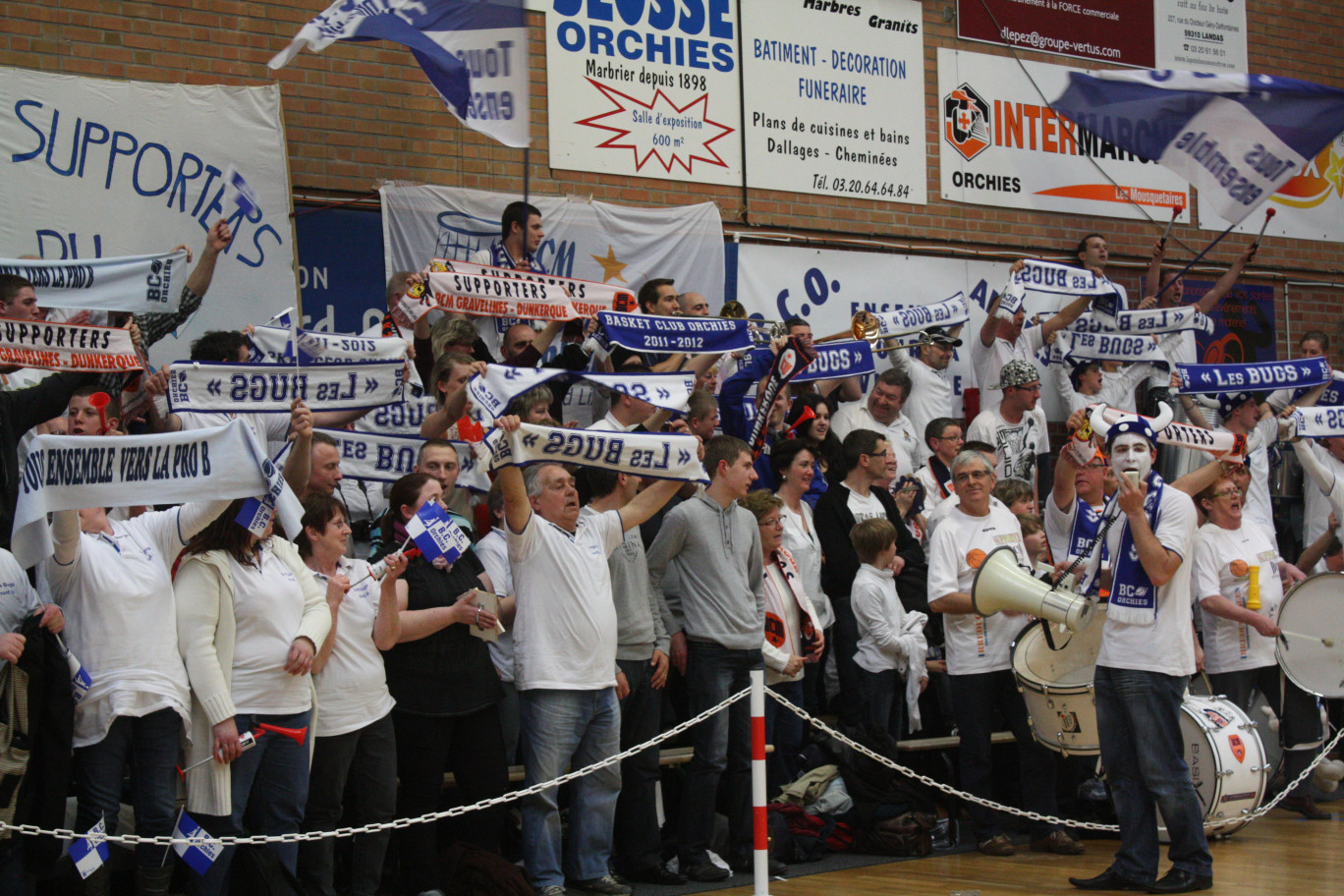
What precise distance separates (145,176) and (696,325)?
3.83m

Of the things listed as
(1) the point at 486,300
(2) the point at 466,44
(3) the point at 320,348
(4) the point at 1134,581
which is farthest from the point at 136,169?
(4) the point at 1134,581

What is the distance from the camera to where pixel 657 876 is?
7168mm

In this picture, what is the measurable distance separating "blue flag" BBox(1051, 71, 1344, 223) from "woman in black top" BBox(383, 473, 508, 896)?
26.8 feet

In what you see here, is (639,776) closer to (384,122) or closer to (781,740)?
(781,740)

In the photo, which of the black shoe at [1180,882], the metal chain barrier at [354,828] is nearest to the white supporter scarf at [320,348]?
the metal chain barrier at [354,828]

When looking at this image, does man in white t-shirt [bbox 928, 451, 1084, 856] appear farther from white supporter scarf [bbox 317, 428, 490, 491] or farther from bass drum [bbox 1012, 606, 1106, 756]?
white supporter scarf [bbox 317, 428, 490, 491]

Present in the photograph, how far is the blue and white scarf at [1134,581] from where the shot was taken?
22.8ft

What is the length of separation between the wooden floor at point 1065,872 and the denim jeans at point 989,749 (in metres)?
0.27

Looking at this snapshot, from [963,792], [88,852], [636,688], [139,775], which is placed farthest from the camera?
[963,792]

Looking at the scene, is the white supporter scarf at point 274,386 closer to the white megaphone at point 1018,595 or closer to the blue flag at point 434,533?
the blue flag at point 434,533

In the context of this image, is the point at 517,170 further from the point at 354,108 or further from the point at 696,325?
the point at 696,325

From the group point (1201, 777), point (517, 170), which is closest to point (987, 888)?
point (1201, 777)

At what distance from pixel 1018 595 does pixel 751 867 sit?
77.6 inches

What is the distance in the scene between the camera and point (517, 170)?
11305 mm
